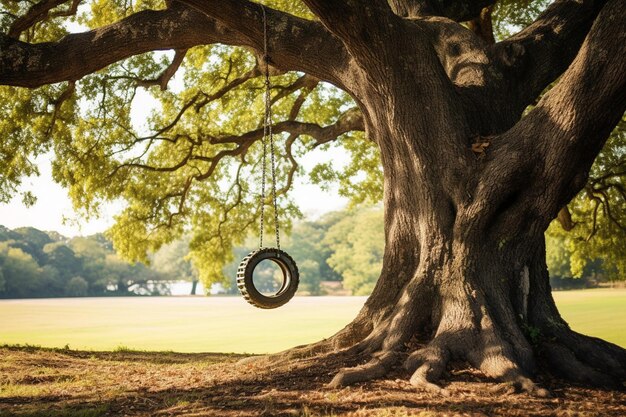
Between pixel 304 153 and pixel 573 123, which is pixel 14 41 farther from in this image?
pixel 304 153

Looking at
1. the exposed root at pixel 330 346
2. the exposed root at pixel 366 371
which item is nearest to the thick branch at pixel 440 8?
the exposed root at pixel 330 346

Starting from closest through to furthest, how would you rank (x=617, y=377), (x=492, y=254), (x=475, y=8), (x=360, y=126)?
(x=617, y=377) < (x=492, y=254) < (x=475, y=8) < (x=360, y=126)

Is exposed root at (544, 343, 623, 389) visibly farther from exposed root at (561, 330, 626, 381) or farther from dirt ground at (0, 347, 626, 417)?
dirt ground at (0, 347, 626, 417)

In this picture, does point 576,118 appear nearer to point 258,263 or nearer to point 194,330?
point 258,263

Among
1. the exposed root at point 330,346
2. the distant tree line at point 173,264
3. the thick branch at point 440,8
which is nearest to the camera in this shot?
the exposed root at point 330,346

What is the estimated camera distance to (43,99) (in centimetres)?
1198

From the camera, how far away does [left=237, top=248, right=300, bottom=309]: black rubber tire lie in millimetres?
6742

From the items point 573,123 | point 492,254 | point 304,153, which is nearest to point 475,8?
point 573,123

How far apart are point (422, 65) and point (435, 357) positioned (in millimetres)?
3445

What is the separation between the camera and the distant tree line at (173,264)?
190ft

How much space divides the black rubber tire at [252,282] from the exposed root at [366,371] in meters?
1.40

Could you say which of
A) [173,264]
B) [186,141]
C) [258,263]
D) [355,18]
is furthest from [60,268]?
[355,18]

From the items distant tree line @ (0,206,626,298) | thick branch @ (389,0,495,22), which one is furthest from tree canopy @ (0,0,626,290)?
distant tree line @ (0,206,626,298)

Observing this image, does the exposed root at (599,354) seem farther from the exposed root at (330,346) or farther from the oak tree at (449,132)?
the exposed root at (330,346)
